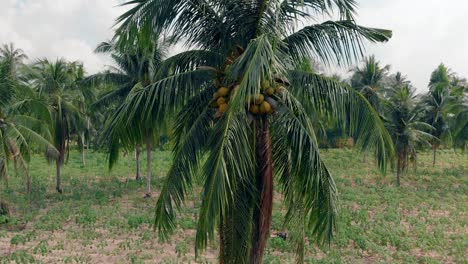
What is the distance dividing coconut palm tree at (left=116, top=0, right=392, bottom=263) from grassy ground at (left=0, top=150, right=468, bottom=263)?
5.27m

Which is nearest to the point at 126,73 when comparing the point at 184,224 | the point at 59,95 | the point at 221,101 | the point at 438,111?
the point at 59,95

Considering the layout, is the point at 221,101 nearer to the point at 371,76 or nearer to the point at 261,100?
the point at 261,100

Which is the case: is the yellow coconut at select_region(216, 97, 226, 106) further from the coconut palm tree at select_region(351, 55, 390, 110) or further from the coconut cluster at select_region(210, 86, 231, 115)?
the coconut palm tree at select_region(351, 55, 390, 110)

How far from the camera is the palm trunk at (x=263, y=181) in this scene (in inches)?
210

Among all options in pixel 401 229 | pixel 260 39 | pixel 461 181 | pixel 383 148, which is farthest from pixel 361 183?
pixel 260 39

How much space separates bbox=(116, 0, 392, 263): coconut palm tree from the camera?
493cm

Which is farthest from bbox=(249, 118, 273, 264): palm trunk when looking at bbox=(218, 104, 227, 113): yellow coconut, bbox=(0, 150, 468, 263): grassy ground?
bbox=(0, 150, 468, 263): grassy ground

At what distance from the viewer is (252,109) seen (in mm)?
5070

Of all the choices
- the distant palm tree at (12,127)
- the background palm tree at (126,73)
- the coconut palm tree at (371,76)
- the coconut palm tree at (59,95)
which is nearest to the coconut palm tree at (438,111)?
the coconut palm tree at (371,76)

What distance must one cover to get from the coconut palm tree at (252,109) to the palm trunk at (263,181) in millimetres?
13

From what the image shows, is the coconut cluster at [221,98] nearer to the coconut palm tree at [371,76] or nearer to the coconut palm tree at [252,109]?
the coconut palm tree at [252,109]

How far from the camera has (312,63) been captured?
6.34 metres

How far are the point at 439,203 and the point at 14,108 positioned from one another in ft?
63.8

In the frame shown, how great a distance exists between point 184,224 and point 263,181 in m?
10.9
